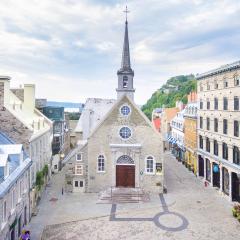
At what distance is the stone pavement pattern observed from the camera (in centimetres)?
2400

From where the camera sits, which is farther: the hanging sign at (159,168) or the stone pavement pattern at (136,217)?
the hanging sign at (159,168)

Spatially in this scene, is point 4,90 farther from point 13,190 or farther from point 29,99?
point 29,99

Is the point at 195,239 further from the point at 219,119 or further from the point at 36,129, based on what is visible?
the point at 36,129

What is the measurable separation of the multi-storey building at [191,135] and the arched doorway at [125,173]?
14.1 metres

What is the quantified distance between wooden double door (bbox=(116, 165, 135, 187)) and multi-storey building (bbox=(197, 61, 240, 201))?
1094 cm

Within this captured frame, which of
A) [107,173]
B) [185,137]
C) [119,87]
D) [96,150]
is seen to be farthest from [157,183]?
[185,137]

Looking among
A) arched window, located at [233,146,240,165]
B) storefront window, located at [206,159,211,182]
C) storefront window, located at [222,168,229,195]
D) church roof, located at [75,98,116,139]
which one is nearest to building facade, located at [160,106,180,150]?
church roof, located at [75,98,116,139]

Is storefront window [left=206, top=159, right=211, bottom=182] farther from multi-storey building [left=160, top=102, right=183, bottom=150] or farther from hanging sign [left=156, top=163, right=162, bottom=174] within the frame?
multi-storey building [left=160, top=102, right=183, bottom=150]

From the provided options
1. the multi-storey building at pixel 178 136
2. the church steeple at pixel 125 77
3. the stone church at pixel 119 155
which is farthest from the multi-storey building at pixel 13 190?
the multi-storey building at pixel 178 136

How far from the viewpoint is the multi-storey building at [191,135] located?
46812mm

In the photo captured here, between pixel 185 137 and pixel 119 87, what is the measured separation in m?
20.0

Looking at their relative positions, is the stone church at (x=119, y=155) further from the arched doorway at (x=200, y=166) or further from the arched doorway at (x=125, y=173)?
the arched doorway at (x=200, y=166)

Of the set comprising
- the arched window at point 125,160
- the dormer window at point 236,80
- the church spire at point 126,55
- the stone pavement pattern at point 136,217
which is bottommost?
the stone pavement pattern at point 136,217

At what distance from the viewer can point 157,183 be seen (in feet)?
117
